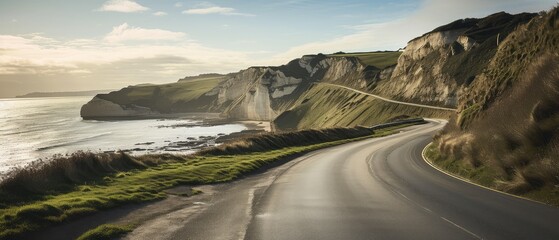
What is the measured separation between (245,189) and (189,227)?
9.23 meters

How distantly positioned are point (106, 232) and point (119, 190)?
6898 mm

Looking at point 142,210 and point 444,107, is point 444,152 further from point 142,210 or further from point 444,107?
point 444,107

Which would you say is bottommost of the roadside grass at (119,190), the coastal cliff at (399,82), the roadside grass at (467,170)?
the roadside grass at (467,170)

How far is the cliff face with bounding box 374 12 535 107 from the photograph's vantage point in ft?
295

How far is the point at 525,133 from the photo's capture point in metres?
18.5

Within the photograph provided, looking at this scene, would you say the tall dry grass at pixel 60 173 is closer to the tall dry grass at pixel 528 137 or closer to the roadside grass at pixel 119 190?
the roadside grass at pixel 119 190

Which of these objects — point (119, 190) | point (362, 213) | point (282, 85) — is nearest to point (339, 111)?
point (282, 85)

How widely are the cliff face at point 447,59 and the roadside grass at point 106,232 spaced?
271ft

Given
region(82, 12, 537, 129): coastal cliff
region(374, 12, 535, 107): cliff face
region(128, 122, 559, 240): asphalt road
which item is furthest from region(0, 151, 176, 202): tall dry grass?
region(374, 12, 535, 107): cliff face

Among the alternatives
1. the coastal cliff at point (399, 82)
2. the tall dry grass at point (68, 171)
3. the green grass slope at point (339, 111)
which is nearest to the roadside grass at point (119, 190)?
the tall dry grass at point (68, 171)

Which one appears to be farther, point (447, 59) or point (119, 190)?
point (447, 59)

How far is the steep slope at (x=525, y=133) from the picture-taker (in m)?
16.8

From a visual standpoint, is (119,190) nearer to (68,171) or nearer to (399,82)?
(68,171)

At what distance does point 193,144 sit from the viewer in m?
89.8
